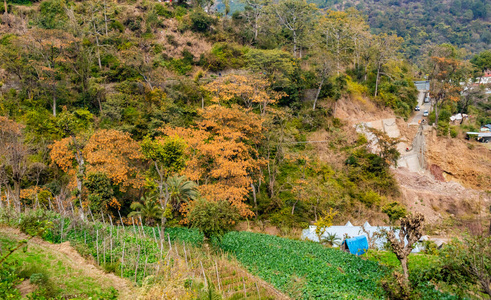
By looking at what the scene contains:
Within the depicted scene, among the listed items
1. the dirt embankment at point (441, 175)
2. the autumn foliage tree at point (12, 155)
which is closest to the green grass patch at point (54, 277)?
the autumn foliage tree at point (12, 155)

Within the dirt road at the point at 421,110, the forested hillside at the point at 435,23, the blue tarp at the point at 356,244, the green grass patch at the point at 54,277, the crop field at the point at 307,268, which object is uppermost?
the forested hillside at the point at 435,23

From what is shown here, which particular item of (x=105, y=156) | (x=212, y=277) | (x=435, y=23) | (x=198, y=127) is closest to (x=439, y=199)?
(x=198, y=127)

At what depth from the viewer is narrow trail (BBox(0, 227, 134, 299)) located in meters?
9.30

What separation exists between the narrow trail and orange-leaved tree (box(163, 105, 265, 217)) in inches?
316

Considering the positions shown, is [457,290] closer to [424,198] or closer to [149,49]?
[424,198]

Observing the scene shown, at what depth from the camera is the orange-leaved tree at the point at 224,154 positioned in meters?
19.1

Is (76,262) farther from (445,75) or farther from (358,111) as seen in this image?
(445,75)

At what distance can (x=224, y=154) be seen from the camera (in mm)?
19719

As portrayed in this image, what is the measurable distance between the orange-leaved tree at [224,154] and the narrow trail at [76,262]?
8.02m

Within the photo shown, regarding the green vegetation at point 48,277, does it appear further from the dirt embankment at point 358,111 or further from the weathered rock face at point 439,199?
the dirt embankment at point 358,111

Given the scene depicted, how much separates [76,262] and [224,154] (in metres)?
10.8

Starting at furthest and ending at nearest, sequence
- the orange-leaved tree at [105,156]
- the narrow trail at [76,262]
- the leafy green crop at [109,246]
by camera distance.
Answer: the orange-leaved tree at [105,156] < the leafy green crop at [109,246] < the narrow trail at [76,262]

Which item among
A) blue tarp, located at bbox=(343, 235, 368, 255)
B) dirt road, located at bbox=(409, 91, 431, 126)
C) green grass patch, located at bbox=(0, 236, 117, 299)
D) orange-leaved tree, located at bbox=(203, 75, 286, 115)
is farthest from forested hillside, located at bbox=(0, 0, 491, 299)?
blue tarp, located at bbox=(343, 235, 368, 255)

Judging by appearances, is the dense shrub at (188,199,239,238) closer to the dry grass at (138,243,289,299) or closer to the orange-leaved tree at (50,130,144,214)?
the dry grass at (138,243,289,299)
